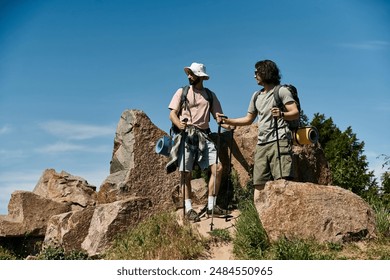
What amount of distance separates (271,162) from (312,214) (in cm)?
121

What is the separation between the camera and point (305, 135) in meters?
Answer: 9.33

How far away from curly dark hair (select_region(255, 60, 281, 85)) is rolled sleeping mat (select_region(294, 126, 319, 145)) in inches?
37.3

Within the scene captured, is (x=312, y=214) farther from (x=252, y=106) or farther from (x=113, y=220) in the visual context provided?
(x=113, y=220)

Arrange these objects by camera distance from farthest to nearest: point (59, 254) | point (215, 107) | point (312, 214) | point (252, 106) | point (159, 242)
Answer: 1. point (59, 254)
2. point (215, 107)
3. point (252, 106)
4. point (159, 242)
5. point (312, 214)

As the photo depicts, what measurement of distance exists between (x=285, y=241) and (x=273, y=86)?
2.72 m

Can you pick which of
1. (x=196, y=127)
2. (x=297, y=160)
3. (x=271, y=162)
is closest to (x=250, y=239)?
(x=271, y=162)

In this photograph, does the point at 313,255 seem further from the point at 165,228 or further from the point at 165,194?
the point at 165,194


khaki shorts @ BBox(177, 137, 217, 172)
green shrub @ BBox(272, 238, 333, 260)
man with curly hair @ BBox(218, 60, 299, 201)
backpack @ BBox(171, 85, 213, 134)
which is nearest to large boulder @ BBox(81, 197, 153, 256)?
khaki shorts @ BBox(177, 137, 217, 172)

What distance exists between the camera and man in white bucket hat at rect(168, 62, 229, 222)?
402 inches

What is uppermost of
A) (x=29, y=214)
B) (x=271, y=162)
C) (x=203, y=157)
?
(x=203, y=157)

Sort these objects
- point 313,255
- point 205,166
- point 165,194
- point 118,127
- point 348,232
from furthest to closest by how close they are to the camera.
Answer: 1. point 118,127
2. point 165,194
3. point 205,166
4. point 348,232
5. point 313,255
